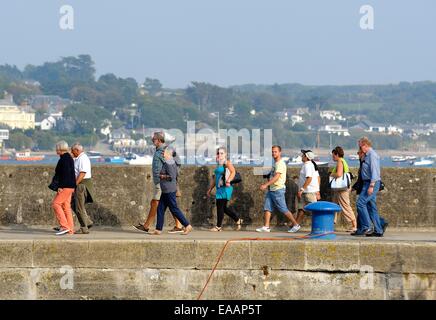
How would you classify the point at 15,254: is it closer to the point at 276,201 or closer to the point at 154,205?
the point at 154,205

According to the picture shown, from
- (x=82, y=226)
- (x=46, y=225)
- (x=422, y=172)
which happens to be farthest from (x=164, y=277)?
(x=422, y=172)

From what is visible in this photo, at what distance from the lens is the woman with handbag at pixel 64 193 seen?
16781 millimetres

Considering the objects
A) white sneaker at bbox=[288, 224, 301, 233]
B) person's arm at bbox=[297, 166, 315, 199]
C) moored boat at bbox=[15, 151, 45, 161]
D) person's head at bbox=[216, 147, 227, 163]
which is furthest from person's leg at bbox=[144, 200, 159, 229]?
moored boat at bbox=[15, 151, 45, 161]

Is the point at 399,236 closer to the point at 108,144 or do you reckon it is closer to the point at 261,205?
the point at 261,205

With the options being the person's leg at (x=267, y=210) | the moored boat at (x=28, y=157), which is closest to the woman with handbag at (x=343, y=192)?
the person's leg at (x=267, y=210)

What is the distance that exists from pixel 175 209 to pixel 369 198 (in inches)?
109

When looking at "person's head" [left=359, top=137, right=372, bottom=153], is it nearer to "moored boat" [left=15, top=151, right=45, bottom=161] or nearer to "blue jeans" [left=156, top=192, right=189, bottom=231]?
"blue jeans" [left=156, top=192, right=189, bottom=231]

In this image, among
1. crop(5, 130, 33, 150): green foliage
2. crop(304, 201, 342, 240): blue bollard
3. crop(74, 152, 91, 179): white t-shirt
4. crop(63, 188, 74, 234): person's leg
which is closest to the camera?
crop(304, 201, 342, 240): blue bollard

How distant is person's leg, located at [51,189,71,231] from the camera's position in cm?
1677

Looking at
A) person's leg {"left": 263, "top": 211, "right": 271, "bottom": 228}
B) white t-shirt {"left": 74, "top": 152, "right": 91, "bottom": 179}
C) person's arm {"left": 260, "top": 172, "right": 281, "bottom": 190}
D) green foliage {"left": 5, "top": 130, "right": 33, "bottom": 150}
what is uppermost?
white t-shirt {"left": 74, "top": 152, "right": 91, "bottom": 179}

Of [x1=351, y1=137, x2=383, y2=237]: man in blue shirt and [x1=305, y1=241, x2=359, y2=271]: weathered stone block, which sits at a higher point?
[x1=351, y1=137, x2=383, y2=237]: man in blue shirt

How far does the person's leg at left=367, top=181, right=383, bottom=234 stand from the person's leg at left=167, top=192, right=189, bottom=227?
2625mm

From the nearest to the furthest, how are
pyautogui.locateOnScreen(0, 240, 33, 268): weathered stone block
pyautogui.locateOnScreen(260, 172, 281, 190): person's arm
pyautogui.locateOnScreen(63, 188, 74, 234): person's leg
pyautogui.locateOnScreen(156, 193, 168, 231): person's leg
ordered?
pyautogui.locateOnScreen(0, 240, 33, 268): weathered stone block, pyautogui.locateOnScreen(63, 188, 74, 234): person's leg, pyautogui.locateOnScreen(156, 193, 168, 231): person's leg, pyautogui.locateOnScreen(260, 172, 281, 190): person's arm

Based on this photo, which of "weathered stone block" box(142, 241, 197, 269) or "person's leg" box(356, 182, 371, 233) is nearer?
"weathered stone block" box(142, 241, 197, 269)
